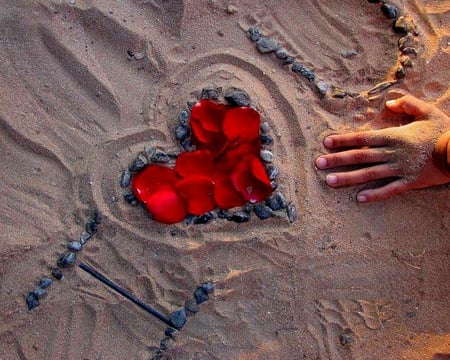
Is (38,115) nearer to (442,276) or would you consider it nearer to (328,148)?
(328,148)

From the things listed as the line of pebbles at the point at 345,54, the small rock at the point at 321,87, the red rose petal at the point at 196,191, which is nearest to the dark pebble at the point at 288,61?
the line of pebbles at the point at 345,54

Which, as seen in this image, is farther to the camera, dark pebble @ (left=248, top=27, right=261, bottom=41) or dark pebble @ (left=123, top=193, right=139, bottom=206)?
dark pebble @ (left=248, top=27, right=261, bottom=41)

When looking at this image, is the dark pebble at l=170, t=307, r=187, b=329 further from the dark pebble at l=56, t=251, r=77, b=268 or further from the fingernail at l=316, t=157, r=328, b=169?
the fingernail at l=316, t=157, r=328, b=169

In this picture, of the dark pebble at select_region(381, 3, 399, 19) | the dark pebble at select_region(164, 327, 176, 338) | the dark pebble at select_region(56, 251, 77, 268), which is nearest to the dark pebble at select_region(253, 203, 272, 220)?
the dark pebble at select_region(164, 327, 176, 338)

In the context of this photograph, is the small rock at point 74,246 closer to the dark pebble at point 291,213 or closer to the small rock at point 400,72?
the dark pebble at point 291,213

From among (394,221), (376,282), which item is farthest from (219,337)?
(394,221)

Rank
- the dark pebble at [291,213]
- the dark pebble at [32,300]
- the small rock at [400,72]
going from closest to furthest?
the dark pebble at [32,300], the dark pebble at [291,213], the small rock at [400,72]

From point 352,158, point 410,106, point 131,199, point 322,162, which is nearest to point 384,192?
point 352,158
